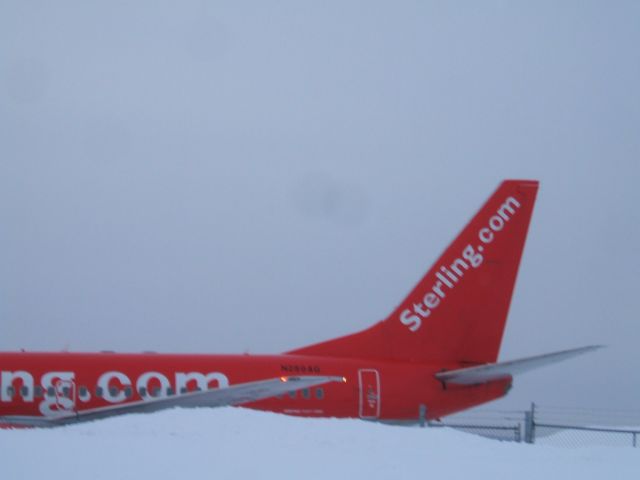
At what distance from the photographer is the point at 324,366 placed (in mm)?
19688

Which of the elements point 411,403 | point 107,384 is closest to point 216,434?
point 107,384

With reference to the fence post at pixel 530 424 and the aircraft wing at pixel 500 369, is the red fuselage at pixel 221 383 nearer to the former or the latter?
the aircraft wing at pixel 500 369

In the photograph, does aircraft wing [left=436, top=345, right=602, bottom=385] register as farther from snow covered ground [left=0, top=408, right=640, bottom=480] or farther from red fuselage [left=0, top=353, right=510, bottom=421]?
snow covered ground [left=0, top=408, right=640, bottom=480]

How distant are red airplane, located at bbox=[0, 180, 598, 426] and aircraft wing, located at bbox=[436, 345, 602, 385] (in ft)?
0.07

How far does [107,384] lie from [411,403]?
6037 mm

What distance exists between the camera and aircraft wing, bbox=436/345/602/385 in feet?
58.2

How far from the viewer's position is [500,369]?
741 inches

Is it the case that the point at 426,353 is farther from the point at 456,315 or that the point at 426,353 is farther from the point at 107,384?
the point at 107,384

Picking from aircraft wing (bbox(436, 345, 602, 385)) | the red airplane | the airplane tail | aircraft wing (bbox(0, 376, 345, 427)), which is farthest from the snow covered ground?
the airplane tail

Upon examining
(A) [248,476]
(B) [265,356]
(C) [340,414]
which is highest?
(B) [265,356]

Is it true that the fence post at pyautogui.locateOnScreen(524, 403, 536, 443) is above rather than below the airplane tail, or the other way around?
below

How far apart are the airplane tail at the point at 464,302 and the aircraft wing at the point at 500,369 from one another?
0.89 metres

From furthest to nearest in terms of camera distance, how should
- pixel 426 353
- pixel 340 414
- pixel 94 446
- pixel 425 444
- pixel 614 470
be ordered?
pixel 426 353, pixel 340 414, pixel 425 444, pixel 614 470, pixel 94 446

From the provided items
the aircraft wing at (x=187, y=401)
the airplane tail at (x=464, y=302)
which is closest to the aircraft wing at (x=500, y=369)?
the airplane tail at (x=464, y=302)
